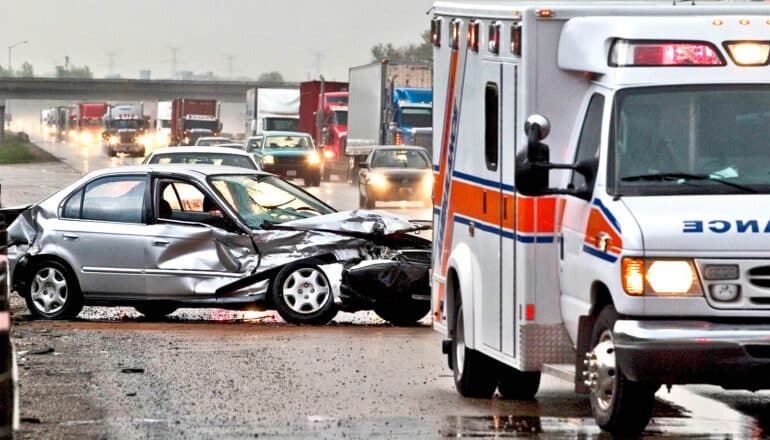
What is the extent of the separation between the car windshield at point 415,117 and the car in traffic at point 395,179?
32.3ft

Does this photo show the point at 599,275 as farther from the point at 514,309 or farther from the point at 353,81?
the point at 353,81

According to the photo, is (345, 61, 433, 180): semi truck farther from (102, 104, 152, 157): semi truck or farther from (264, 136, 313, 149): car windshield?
(102, 104, 152, 157): semi truck

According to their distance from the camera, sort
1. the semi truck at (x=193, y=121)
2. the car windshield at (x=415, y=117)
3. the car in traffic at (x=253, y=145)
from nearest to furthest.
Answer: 1. the car windshield at (x=415, y=117)
2. the car in traffic at (x=253, y=145)
3. the semi truck at (x=193, y=121)

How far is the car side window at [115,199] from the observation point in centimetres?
1652

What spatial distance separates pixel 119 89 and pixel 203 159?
133m

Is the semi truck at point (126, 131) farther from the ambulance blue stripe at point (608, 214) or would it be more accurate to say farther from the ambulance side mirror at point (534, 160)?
the ambulance blue stripe at point (608, 214)

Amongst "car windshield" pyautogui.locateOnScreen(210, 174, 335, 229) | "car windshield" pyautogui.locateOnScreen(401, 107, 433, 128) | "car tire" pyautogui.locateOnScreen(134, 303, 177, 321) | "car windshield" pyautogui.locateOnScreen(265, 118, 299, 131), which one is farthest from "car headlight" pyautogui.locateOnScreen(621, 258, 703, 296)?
"car windshield" pyautogui.locateOnScreen(265, 118, 299, 131)

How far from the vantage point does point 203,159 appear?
26.3m

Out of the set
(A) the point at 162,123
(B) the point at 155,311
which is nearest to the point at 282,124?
(A) the point at 162,123

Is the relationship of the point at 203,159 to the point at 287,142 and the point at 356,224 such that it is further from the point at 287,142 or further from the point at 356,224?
the point at 287,142

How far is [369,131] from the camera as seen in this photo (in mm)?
56156

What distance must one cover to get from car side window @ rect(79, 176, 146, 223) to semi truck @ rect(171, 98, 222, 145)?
65956 mm

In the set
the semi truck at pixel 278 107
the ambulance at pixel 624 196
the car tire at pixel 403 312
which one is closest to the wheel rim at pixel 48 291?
the car tire at pixel 403 312

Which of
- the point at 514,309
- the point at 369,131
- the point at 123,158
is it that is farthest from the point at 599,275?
the point at 123,158
